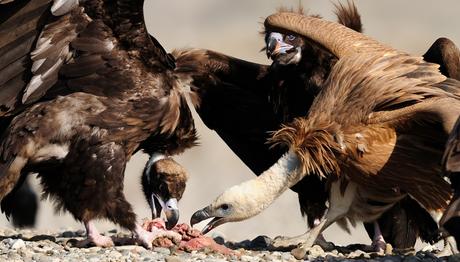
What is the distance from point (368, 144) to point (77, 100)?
271 centimetres

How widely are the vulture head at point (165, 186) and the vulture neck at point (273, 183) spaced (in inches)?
57.6

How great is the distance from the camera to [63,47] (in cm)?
1184

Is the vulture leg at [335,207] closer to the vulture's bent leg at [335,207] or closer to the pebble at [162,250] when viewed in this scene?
the vulture's bent leg at [335,207]

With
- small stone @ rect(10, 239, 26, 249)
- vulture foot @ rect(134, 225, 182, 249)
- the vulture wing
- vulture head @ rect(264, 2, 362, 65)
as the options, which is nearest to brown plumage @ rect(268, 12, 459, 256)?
the vulture wing

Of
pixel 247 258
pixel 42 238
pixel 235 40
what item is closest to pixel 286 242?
pixel 247 258

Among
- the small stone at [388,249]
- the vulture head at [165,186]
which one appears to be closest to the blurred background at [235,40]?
the vulture head at [165,186]

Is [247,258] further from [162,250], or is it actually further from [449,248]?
[449,248]

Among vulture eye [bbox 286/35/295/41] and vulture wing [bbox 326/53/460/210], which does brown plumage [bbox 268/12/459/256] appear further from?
vulture eye [bbox 286/35/295/41]

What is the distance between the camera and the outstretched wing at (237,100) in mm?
13289

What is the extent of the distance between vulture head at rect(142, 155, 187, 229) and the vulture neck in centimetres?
146

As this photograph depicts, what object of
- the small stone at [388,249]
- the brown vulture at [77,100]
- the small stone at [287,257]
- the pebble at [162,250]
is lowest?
the small stone at [388,249]

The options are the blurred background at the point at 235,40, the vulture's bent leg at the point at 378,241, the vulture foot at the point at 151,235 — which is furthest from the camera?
the blurred background at the point at 235,40

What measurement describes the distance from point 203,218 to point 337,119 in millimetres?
1382

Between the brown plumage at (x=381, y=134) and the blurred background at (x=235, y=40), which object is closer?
the brown plumage at (x=381, y=134)
